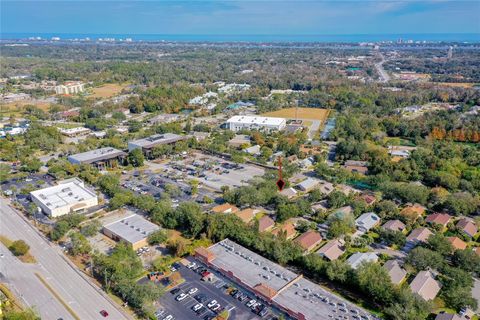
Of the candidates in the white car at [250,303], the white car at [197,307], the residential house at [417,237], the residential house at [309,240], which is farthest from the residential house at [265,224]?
the residential house at [417,237]

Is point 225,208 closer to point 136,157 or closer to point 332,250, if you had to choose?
point 332,250

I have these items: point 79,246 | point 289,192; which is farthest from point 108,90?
point 79,246

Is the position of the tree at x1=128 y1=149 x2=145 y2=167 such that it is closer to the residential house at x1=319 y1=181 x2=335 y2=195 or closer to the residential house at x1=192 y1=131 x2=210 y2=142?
the residential house at x1=192 y1=131 x2=210 y2=142

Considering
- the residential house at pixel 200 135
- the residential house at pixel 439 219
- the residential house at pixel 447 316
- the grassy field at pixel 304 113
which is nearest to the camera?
the residential house at pixel 447 316

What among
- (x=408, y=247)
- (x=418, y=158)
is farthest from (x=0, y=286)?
(x=418, y=158)

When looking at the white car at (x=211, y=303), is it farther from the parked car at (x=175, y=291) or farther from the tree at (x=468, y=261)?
the tree at (x=468, y=261)

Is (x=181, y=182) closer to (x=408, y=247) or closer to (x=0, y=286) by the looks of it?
(x=0, y=286)

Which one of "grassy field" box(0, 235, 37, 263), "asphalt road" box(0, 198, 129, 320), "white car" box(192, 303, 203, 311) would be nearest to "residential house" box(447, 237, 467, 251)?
"white car" box(192, 303, 203, 311)

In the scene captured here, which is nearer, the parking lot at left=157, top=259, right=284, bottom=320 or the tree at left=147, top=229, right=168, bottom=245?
the parking lot at left=157, top=259, right=284, bottom=320
